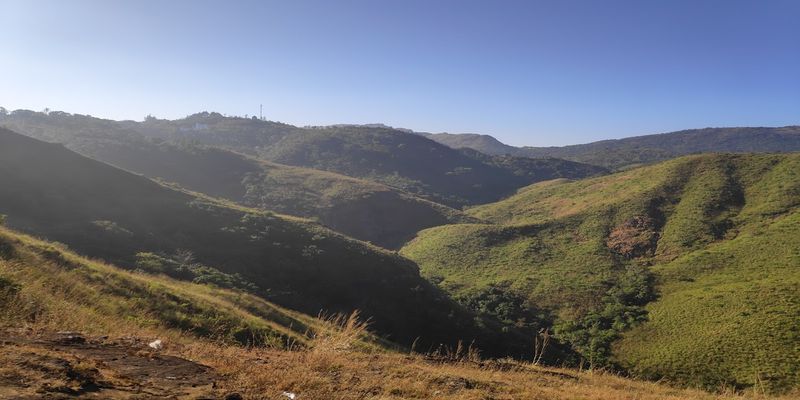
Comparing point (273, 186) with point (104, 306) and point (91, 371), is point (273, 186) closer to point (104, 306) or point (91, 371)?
point (104, 306)

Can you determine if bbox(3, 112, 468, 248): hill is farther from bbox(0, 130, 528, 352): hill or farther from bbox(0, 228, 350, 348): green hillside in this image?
bbox(0, 228, 350, 348): green hillside

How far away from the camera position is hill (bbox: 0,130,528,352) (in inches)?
1293

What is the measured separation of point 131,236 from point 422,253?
1751 inches

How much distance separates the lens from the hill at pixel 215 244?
32.8m

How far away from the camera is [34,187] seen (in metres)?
43.3

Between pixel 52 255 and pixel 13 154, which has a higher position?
pixel 13 154

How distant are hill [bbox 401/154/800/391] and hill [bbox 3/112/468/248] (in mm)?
15050

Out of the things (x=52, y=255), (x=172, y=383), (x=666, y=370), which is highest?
(x=172, y=383)

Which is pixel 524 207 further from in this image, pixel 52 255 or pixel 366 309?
pixel 52 255

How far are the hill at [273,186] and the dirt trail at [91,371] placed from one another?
260 feet

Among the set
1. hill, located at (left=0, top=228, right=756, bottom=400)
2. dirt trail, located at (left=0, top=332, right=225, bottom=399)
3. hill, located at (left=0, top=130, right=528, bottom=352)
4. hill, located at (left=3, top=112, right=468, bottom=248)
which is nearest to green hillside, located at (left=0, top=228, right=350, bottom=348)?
hill, located at (left=0, top=228, right=756, bottom=400)

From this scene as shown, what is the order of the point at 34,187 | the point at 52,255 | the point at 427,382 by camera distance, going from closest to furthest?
1. the point at 427,382
2. the point at 52,255
3. the point at 34,187

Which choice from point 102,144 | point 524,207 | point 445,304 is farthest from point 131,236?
point 102,144

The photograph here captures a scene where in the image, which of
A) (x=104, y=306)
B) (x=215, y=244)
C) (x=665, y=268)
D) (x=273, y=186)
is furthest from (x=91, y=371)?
(x=273, y=186)
